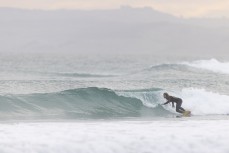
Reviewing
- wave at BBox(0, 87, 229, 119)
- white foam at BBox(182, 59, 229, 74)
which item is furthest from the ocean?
white foam at BBox(182, 59, 229, 74)

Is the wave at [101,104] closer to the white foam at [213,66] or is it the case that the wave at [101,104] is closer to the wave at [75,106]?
the wave at [75,106]

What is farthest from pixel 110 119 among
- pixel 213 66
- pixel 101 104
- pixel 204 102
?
pixel 213 66

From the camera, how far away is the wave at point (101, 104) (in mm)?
23891

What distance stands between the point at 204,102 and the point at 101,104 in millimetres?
5497

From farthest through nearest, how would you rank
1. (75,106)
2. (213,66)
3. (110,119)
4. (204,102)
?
(213,66) < (204,102) < (75,106) < (110,119)

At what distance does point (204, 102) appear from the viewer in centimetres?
2817

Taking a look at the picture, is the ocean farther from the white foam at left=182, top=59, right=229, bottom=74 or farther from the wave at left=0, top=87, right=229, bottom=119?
the white foam at left=182, top=59, right=229, bottom=74

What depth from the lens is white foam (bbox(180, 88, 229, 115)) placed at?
26.6m

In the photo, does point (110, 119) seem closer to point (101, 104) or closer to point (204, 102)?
point (101, 104)

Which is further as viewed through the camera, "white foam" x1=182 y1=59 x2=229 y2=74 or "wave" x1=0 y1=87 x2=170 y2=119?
"white foam" x1=182 y1=59 x2=229 y2=74

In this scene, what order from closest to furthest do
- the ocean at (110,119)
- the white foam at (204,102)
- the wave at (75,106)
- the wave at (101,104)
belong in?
the ocean at (110,119), the wave at (75,106), the wave at (101,104), the white foam at (204,102)

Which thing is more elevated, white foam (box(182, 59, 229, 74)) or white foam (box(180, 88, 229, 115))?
white foam (box(182, 59, 229, 74))

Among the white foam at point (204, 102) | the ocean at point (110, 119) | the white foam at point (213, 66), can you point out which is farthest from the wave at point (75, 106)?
the white foam at point (213, 66)

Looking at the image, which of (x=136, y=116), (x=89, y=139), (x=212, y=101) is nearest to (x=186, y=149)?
(x=89, y=139)
